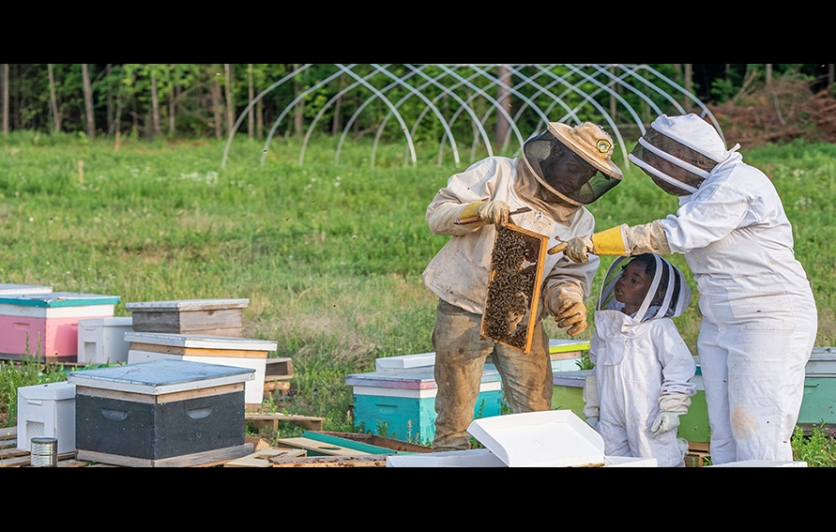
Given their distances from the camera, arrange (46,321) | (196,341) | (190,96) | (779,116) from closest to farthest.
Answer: (196,341)
(46,321)
(779,116)
(190,96)

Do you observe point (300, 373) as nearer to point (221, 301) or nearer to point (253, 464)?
point (221, 301)

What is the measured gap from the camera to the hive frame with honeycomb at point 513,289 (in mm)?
3816

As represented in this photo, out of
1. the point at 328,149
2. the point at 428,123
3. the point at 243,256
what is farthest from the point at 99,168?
the point at 428,123

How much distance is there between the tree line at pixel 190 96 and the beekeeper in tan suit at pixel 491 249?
19.1 m

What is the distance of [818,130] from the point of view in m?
19.0

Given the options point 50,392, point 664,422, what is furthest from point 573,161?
point 50,392

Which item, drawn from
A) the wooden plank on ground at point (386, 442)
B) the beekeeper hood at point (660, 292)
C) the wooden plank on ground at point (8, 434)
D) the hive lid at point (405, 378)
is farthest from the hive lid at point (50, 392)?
the beekeeper hood at point (660, 292)

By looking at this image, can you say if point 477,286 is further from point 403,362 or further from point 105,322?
point 105,322

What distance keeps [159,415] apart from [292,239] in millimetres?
7030

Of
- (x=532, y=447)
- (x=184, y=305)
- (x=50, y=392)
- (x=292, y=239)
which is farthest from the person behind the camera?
(x=292, y=239)

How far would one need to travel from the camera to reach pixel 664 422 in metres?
3.87

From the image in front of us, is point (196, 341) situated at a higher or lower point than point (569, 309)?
lower

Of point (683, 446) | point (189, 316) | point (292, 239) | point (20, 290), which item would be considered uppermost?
point (292, 239)

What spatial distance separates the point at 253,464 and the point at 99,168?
1302 cm
